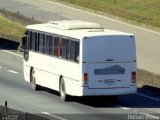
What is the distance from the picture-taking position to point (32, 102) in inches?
1193

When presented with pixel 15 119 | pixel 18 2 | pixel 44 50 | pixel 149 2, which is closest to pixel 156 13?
pixel 149 2

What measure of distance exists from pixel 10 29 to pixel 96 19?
21.7 ft

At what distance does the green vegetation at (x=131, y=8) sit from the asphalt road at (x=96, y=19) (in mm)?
1124

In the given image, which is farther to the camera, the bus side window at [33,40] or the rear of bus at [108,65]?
the bus side window at [33,40]

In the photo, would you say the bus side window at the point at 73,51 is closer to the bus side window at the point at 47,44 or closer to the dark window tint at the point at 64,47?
the dark window tint at the point at 64,47

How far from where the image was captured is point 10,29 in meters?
53.0

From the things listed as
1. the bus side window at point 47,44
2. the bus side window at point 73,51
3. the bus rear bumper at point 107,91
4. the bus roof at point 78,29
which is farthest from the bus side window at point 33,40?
the bus rear bumper at point 107,91

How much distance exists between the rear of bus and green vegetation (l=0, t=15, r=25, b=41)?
19622 millimetres

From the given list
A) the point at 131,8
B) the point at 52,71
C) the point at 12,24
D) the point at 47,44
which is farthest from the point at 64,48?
the point at 131,8

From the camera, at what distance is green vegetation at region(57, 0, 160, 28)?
5628cm

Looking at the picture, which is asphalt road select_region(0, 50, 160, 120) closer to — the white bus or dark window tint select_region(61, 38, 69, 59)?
the white bus

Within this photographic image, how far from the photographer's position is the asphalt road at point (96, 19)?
141 ft

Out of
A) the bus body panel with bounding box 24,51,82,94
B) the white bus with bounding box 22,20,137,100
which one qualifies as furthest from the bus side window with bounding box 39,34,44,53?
the white bus with bounding box 22,20,137,100

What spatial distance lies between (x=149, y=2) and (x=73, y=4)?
559 cm
